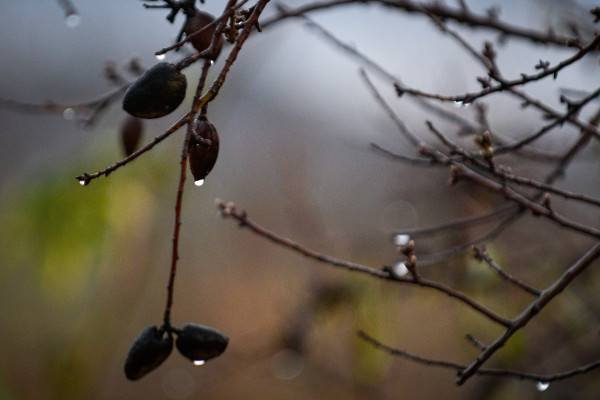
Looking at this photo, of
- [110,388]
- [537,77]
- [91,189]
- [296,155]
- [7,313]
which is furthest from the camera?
[110,388]

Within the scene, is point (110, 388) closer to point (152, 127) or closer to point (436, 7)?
point (152, 127)

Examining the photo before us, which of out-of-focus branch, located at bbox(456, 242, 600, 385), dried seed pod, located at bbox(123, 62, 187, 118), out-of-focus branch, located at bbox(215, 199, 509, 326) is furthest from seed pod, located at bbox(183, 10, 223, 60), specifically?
out-of-focus branch, located at bbox(456, 242, 600, 385)

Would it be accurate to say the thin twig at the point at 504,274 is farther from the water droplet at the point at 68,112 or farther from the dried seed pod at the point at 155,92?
the water droplet at the point at 68,112

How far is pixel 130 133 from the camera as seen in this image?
0.69 metres

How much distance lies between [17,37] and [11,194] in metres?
1.79

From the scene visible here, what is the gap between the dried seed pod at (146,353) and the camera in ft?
1.51

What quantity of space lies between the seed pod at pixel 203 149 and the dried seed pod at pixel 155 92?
0.09 ft

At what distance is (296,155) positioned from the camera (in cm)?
237

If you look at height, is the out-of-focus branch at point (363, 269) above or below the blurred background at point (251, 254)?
above

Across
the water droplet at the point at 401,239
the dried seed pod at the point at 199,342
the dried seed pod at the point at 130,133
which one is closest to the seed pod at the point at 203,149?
the dried seed pod at the point at 199,342

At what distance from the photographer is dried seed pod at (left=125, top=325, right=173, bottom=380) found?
0.46 metres

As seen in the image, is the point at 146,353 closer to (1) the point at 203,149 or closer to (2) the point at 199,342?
(2) the point at 199,342

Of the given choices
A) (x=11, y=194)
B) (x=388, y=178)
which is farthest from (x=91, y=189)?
(x=388, y=178)

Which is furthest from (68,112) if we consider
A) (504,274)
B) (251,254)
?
(251,254)
